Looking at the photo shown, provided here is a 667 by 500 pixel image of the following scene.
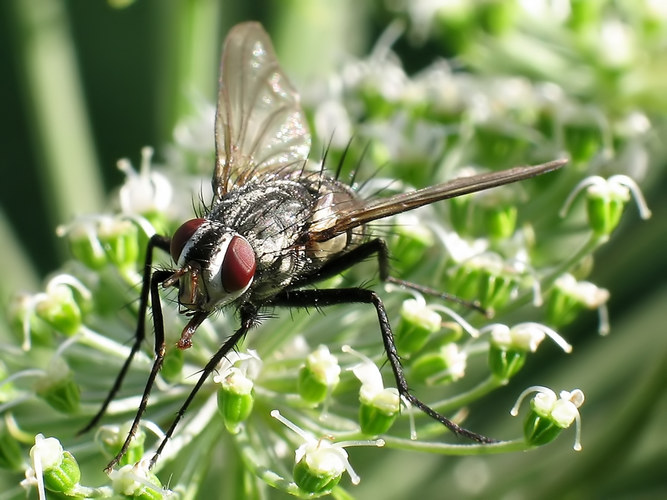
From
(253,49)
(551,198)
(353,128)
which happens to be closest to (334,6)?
(353,128)

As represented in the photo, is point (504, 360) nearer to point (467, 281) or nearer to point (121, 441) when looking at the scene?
point (467, 281)

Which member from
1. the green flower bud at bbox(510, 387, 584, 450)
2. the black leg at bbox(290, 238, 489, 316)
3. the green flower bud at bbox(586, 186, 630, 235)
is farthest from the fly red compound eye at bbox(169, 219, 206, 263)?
the green flower bud at bbox(586, 186, 630, 235)

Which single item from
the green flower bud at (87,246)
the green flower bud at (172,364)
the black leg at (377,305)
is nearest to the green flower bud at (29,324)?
the green flower bud at (87,246)

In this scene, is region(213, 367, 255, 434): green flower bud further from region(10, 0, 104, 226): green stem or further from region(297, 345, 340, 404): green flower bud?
region(10, 0, 104, 226): green stem

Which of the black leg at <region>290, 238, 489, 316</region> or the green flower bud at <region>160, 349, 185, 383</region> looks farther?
the black leg at <region>290, 238, 489, 316</region>

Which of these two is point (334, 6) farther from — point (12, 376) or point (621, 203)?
point (12, 376)

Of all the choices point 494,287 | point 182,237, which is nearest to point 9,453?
point 182,237
